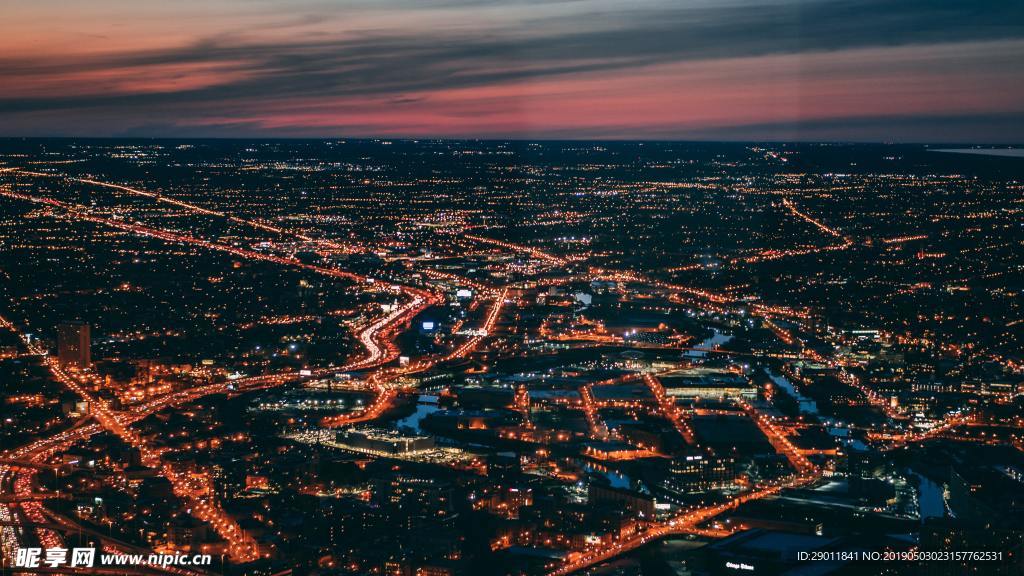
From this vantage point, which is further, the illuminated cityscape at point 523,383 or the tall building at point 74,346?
the tall building at point 74,346

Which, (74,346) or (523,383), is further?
(74,346)

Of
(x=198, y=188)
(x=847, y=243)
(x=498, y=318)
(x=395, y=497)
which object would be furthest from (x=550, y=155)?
(x=395, y=497)

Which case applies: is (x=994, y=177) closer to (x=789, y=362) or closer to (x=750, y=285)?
(x=750, y=285)

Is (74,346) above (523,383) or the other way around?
above
